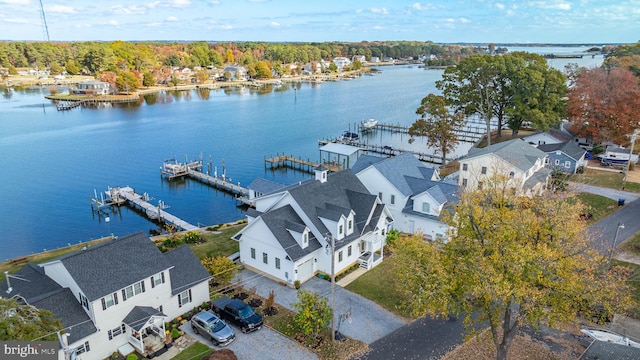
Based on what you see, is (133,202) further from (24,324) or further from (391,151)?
(391,151)

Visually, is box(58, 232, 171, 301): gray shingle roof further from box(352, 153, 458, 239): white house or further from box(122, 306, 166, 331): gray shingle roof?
box(352, 153, 458, 239): white house

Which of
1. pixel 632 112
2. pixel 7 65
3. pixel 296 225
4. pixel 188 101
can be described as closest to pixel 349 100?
pixel 188 101

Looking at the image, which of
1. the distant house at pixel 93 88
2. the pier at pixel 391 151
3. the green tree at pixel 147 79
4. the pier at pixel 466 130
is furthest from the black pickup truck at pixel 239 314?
the green tree at pixel 147 79

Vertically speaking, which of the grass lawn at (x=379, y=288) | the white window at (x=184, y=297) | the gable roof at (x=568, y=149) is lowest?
the grass lawn at (x=379, y=288)

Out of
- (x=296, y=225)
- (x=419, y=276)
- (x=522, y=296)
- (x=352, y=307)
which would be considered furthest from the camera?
(x=296, y=225)

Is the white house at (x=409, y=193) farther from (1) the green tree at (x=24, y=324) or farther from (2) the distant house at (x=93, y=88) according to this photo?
(2) the distant house at (x=93, y=88)

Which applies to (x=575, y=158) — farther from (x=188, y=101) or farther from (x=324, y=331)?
(x=188, y=101)

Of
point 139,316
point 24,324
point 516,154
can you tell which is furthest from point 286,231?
point 516,154
